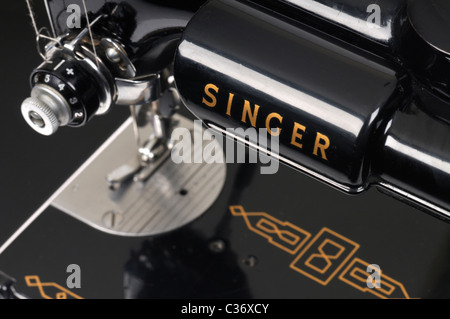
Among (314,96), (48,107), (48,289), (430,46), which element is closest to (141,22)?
(48,107)

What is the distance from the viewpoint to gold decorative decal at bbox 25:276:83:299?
1.44 m

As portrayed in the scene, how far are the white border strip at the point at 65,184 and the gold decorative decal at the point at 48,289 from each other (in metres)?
0.08

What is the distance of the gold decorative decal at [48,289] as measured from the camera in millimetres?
1438

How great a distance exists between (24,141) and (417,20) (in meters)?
0.85

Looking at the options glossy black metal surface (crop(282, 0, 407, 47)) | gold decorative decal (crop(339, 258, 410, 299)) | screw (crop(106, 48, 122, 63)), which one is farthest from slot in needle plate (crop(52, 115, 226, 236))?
glossy black metal surface (crop(282, 0, 407, 47))

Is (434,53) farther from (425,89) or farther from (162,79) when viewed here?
(162,79)

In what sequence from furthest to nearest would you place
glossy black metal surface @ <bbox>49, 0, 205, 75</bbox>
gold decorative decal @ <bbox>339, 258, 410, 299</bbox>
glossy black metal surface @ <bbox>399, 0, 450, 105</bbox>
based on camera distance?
gold decorative decal @ <bbox>339, 258, 410, 299</bbox>
glossy black metal surface @ <bbox>49, 0, 205, 75</bbox>
glossy black metal surface @ <bbox>399, 0, 450, 105</bbox>

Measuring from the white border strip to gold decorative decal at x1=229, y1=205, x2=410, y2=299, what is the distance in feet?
0.82

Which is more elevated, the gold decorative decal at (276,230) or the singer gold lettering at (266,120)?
the singer gold lettering at (266,120)

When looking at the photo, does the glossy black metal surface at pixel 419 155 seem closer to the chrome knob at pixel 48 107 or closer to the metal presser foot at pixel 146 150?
the chrome knob at pixel 48 107

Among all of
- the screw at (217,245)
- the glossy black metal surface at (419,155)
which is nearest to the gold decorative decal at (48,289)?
the screw at (217,245)

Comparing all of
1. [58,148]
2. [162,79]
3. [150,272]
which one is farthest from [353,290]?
[58,148]

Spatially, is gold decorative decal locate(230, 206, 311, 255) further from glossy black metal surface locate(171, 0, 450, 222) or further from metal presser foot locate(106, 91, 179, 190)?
glossy black metal surface locate(171, 0, 450, 222)

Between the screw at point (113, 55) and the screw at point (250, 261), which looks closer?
the screw at point (113, 55)
